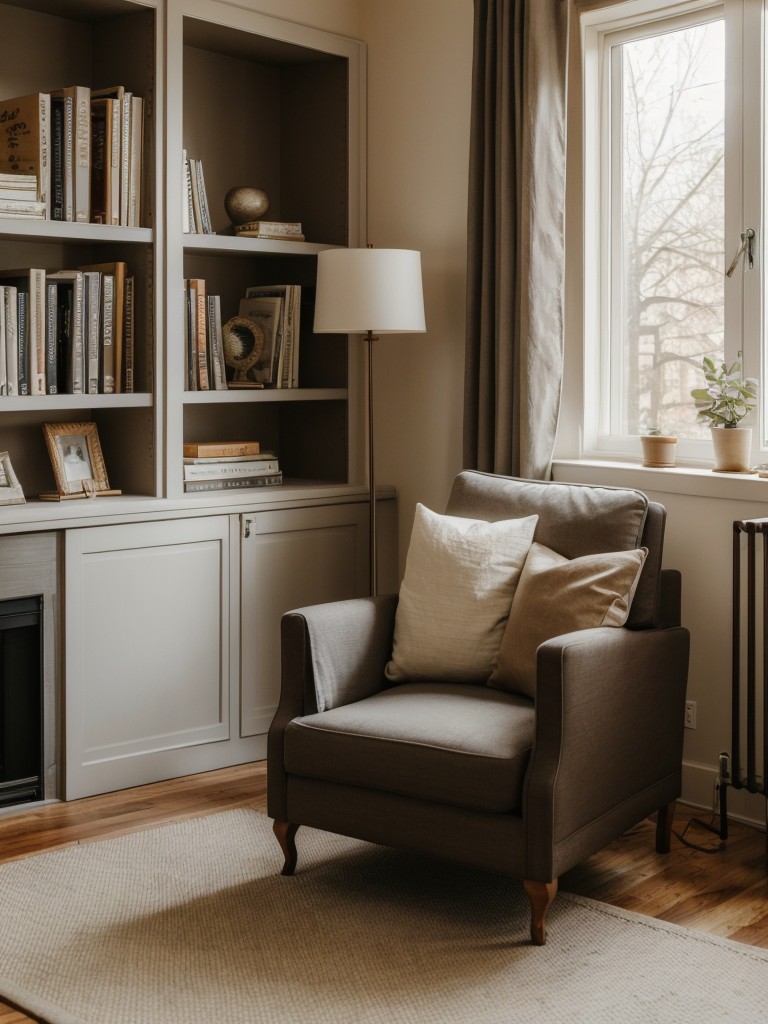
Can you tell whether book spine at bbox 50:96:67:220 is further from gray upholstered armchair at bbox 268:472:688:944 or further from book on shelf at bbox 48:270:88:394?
gray upholstered armchair at bbox 268:472:688:944

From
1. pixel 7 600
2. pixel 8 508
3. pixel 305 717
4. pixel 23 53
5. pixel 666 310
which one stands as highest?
pixel 23 53

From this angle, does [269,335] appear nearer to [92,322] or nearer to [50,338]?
[92,322]

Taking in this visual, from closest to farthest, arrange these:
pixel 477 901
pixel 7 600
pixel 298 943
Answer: pixel 298 943
pixel 477 901
pixel 7 600

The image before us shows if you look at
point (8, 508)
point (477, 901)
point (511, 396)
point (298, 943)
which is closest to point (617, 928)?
point (477, 901)

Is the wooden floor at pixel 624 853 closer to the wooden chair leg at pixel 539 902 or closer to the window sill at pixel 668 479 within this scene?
the wooden chair leg at pixel 539 902

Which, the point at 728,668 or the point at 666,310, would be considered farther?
the point at 666,310

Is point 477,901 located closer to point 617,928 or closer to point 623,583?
point 617,928

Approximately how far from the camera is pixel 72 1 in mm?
3344

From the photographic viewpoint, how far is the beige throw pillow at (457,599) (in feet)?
9.43

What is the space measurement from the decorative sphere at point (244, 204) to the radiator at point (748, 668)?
1834 mm

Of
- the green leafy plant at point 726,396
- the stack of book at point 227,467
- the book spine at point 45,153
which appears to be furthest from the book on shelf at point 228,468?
the green leafy plant at point 726,396

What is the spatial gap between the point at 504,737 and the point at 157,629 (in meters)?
1.34

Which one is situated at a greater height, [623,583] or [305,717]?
[623,583]

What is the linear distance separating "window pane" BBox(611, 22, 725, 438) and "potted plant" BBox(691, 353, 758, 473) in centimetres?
18
